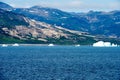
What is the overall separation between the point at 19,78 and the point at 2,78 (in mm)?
5050

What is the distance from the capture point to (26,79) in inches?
4301

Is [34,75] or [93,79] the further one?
[34,75]

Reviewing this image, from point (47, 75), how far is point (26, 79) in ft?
39.0

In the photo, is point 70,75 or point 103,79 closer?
point 103,79

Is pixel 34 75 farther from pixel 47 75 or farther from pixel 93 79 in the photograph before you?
pixel 93 79

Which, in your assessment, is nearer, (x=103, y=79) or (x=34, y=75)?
(x=103, y=79)

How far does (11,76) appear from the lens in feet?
379

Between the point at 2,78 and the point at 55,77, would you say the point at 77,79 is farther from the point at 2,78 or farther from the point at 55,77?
the point at 2,78

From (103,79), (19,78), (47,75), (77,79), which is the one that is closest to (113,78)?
(103,79)

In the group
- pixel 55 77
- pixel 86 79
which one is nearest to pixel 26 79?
pixel 55 77

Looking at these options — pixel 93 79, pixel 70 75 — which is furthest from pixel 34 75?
pixel 93 79

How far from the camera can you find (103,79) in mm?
111562

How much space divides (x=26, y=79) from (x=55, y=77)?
10036 millimetres

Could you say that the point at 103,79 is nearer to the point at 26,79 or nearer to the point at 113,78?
the point at 113,78
